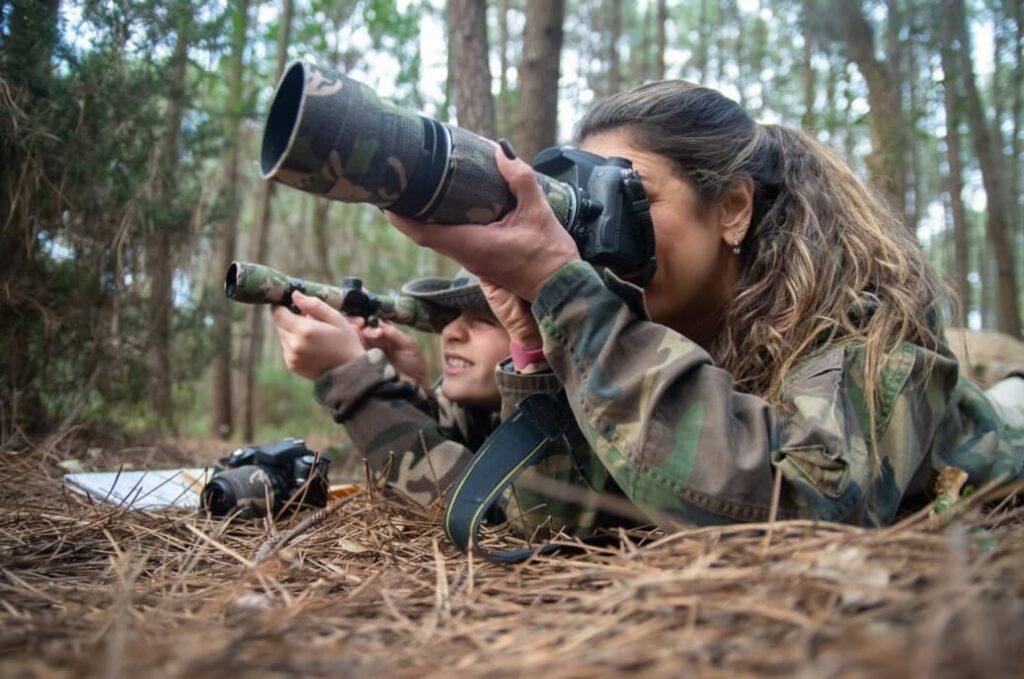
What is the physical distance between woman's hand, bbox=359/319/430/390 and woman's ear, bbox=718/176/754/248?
1114 millimetres

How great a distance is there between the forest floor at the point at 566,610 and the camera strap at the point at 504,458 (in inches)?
3.4

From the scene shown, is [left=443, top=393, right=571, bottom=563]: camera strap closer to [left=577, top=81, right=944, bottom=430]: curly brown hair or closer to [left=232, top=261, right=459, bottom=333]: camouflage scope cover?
[left=577, top=81, right=944, bottom=430]: curly brown hair

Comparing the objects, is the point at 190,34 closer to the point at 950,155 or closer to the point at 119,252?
the point at 119,252

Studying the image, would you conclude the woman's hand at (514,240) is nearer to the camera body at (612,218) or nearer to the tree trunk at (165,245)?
the camera body at (612,218)

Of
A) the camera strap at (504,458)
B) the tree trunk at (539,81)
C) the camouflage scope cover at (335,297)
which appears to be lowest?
the camera strap at (504,458)

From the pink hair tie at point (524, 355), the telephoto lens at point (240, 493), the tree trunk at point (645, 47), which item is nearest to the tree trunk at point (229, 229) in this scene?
the telephoto lens at point (240, 493)

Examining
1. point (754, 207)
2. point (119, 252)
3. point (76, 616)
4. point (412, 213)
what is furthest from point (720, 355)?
point (119, 252)

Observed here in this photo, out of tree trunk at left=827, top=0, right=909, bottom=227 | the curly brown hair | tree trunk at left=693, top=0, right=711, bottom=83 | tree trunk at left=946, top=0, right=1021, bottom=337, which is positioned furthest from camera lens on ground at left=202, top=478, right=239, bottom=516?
tree trunk at left=693, top=0, right=711, bottom=83

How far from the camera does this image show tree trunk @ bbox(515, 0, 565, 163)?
369cm

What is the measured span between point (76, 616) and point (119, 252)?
6.74ft

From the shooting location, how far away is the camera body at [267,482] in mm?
1759

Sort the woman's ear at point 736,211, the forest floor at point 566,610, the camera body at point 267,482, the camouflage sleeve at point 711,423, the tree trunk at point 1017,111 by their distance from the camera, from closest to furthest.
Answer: the forest floor at point 566,610 < the camouflage sleeve at point 711,423 < the woman's ear at point 736,211 < the camera body at point 267,482 < the tree trunk at point 1017,111

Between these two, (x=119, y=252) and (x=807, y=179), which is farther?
(x=119, y=252)

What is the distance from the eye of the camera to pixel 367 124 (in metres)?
1.00
